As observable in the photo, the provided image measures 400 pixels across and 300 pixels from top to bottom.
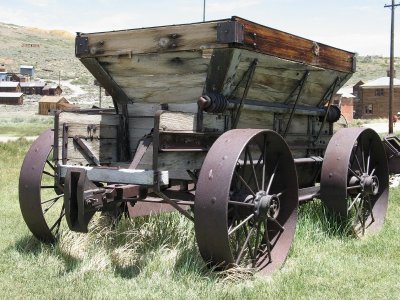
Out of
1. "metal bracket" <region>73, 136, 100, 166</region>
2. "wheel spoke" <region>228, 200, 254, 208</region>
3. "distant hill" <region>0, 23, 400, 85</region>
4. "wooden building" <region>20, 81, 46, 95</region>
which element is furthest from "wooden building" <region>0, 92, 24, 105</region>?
"wheel spoke" <region>228, 200, 254, 208</region>

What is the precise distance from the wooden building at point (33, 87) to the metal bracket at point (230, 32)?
238 feet

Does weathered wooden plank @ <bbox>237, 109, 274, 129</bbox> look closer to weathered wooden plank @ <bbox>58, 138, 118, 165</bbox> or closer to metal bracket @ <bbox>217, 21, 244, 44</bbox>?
metal bracket @ <bbox>217, 21, 244, 44</bbox>

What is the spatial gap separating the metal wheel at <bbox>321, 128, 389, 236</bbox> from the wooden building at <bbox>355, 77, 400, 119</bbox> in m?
41.7

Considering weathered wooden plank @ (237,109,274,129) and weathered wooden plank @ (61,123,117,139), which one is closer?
weathered wooden plank @ (61,123,117,139)

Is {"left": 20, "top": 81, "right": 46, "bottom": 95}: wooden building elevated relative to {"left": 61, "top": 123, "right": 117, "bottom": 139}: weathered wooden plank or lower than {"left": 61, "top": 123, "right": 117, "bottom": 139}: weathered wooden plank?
elevated

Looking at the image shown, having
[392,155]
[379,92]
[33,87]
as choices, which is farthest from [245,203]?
[33,87]

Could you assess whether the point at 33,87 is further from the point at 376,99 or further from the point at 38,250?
the point at 38,250

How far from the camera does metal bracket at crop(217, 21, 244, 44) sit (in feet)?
14.6

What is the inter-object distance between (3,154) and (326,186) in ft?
37.3

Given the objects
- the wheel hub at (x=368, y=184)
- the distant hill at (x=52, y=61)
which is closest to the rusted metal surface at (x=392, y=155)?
the wheel hub at (x=368, y=184)

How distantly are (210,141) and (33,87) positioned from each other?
74.0 metres

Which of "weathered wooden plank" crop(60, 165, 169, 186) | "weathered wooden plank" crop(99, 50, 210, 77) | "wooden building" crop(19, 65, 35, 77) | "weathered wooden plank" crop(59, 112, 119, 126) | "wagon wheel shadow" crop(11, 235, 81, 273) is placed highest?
"wooden building" crop(19, 65, 35, 77)

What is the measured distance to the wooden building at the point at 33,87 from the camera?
7419cm

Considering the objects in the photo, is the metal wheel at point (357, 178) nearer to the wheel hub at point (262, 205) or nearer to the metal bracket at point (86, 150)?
the wheel hub at point (262, 205)
